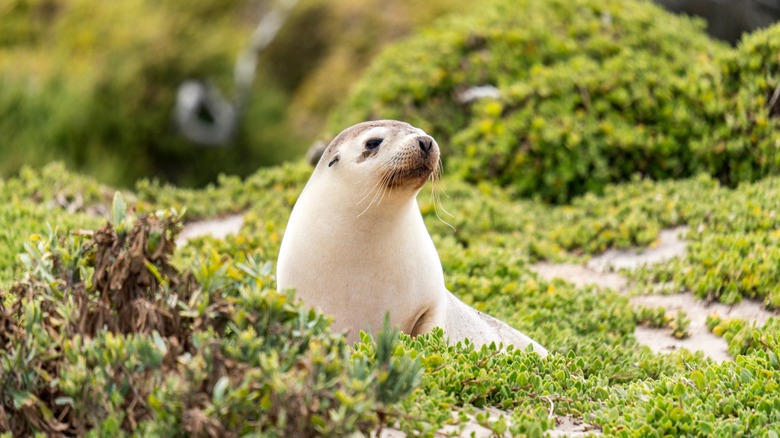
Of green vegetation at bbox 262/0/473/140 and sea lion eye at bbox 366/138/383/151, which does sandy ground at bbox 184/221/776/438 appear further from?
green vegetation at bbox 262/0/473/140

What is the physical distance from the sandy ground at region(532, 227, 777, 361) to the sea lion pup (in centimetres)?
208

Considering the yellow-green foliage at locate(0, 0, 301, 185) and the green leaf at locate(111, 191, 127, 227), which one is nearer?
the green leaf at locate(111, 191, 127, 227)

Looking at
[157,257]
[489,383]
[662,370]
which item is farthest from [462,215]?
[157,257]

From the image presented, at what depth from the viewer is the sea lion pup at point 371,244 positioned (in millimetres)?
4699

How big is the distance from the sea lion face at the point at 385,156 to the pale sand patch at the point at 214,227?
125 inches

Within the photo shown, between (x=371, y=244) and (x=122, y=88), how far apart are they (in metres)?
12.1

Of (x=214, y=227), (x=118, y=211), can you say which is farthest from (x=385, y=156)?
(x=214, y=227)

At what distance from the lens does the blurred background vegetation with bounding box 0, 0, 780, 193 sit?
31.1 feet

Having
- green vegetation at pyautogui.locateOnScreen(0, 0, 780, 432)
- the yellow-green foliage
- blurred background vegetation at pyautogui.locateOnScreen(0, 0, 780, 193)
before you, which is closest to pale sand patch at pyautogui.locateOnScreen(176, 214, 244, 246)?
green vegetation at pyautogui.locateOnScreen(0, 0, 780, 432)

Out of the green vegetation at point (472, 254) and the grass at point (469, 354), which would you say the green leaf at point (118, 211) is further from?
the grass at point (469, 354)

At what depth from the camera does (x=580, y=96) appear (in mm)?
10008

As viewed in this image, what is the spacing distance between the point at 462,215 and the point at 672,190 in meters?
1.80

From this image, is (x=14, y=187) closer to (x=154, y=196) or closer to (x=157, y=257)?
(x=154, y=196)

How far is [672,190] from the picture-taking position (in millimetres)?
8703
